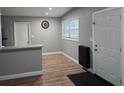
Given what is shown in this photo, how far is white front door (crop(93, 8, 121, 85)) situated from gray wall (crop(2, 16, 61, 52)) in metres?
4.37

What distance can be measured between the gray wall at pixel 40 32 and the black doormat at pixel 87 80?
433 cm

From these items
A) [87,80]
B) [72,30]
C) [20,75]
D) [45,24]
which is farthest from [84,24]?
[45,24]

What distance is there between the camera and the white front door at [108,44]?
3.05m

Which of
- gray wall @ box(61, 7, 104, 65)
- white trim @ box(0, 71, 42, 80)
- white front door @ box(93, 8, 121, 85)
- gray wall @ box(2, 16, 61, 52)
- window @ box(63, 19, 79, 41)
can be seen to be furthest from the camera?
gray wall @ box(2, 16, 61, 52)

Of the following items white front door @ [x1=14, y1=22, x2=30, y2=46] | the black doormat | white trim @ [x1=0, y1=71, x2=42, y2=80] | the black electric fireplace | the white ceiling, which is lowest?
the black doormat

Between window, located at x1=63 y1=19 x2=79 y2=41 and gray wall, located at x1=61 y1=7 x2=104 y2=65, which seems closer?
gray wall, located at x1=61 y1=7 x2=104 y2=65

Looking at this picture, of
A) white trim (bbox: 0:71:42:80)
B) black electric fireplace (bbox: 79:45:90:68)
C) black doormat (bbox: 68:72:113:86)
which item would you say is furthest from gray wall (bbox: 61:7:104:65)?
white trim (bbox: 0:71:42:80)

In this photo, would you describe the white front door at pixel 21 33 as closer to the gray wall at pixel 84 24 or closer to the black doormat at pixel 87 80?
the gray wall at pixel 84 24

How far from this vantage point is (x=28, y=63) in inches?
160

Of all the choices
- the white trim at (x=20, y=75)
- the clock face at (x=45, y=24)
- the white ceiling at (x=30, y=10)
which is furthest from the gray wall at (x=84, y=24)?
the clock face at (x=45, y=24)

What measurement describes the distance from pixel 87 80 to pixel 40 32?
16.4ft

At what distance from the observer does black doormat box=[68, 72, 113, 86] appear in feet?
11.2

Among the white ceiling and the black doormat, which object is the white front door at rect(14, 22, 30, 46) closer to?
the white ceiling
